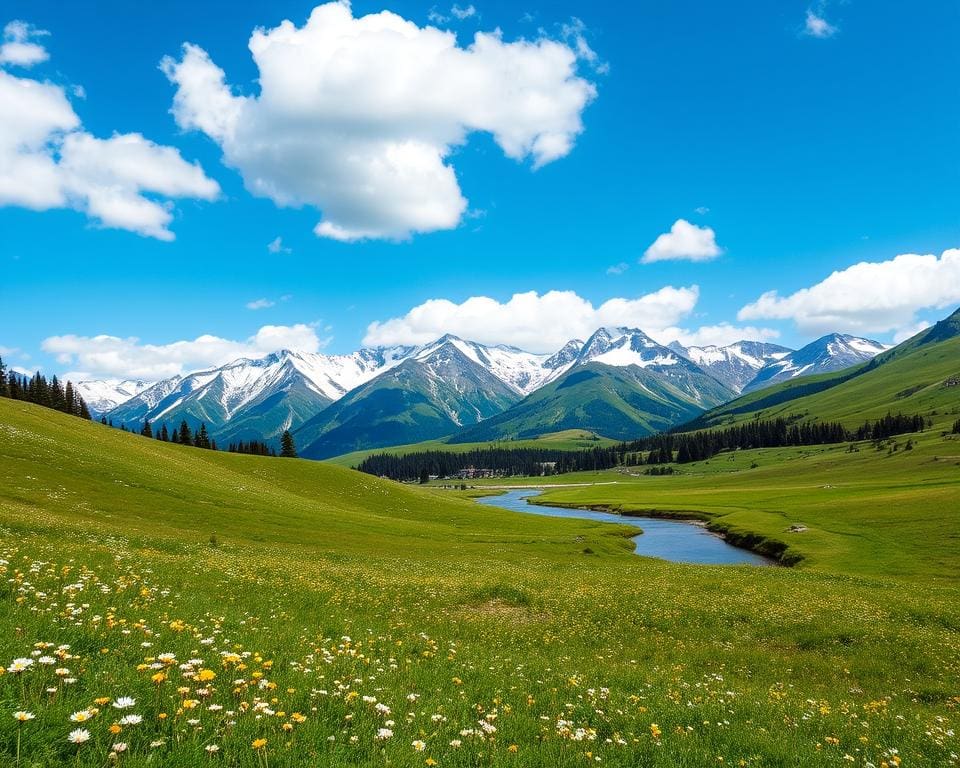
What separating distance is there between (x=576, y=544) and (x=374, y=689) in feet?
208

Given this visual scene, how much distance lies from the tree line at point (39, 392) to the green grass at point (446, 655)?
10921cm

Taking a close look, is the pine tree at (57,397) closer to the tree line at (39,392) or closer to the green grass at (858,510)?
the tree line at (39,392)

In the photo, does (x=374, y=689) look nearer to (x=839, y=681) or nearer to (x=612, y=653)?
(x=612, y=653)

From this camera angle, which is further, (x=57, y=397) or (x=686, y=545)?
(x=57, y=397)

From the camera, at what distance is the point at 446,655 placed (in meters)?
15.4

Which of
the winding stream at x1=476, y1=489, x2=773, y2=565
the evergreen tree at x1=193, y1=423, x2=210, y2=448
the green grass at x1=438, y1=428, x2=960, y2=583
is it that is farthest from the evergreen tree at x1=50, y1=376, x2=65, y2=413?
the winding stream at x1=476, y1=489, x2=773, y2=565

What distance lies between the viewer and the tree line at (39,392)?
434ft

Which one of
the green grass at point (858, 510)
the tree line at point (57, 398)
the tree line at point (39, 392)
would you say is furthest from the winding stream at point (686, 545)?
the tree line at point (39, 392)

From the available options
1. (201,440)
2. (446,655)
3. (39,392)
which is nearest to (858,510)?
(446,655)

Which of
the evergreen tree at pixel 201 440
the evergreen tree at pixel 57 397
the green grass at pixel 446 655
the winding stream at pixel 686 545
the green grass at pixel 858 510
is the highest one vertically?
the evergreen tree at pixel 57 397

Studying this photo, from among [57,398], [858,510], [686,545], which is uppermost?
[57,398]

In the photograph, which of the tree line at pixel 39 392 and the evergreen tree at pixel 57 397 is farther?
the evergreen tree at pixel 57 397

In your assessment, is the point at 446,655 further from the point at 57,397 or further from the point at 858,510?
the point at 57,397

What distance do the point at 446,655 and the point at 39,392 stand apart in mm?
171912
